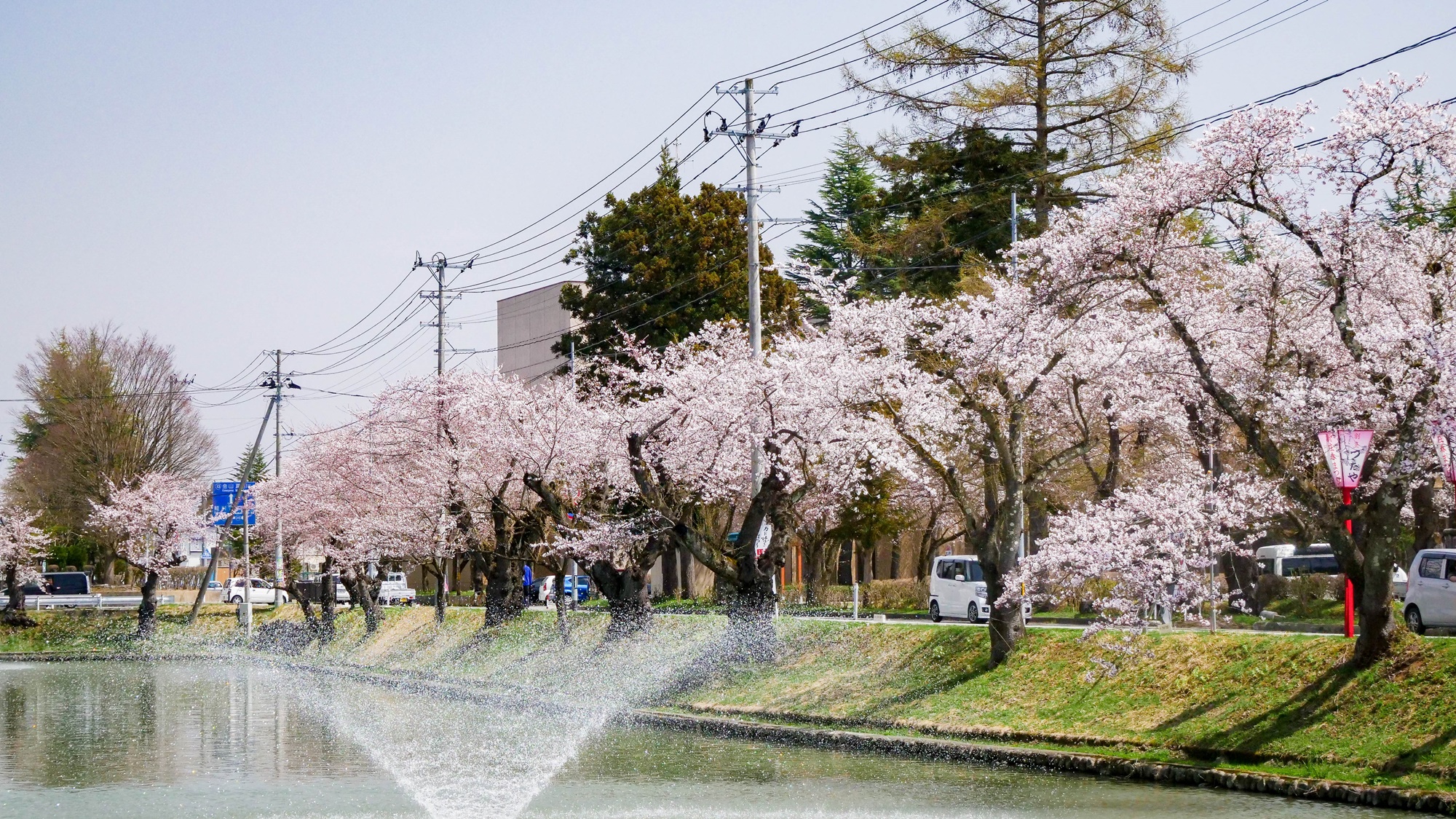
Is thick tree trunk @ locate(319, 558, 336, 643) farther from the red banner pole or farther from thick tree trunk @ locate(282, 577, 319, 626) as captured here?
the red banner pole

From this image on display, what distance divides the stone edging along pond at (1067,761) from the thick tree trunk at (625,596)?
18.3 ft

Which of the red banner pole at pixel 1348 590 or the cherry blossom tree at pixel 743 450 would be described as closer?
the red banner pole at pixel 1348 590

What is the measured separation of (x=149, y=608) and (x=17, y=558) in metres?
6.42

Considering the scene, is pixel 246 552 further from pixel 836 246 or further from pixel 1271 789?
pixel 1271 789

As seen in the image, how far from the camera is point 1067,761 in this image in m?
17.0

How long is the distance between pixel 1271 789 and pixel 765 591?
1304 centimetres

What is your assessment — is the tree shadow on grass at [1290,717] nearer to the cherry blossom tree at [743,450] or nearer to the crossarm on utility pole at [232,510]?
the cherry blossom tree at [743,450]

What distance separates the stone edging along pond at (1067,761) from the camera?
13.6m

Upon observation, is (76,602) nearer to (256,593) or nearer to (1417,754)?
(256,593)

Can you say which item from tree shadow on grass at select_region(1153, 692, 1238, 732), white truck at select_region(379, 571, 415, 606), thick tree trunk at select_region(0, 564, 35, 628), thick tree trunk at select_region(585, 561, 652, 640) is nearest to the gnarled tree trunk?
white truck at select_region(379, 571, 415, 606)

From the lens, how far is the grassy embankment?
49.0ft

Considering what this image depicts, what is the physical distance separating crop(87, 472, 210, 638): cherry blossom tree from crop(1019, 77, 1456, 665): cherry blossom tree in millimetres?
46874

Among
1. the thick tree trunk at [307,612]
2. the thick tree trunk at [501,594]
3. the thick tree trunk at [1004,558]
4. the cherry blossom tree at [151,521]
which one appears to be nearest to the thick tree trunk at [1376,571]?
the thick tree trunk at [1004,558]

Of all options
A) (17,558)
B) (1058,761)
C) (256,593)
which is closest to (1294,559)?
(1058,761)
